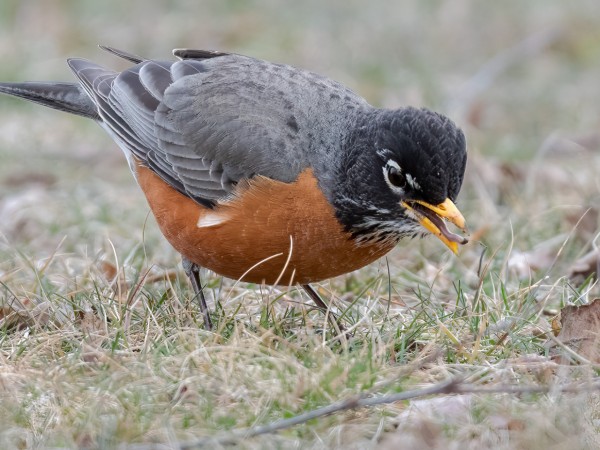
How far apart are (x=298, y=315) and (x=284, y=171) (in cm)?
79

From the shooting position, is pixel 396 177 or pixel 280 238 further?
pixel 280 238

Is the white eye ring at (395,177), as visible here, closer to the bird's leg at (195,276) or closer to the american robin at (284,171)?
the american robin at (284,171)

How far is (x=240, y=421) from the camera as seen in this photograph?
158 inches

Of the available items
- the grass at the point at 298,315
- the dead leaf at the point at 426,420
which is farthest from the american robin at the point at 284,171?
A: the dead leaf at the point at 426,420

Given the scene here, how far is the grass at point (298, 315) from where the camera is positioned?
3982 mm

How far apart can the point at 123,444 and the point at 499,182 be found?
5222 mm

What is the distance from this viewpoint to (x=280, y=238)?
506 centimetres

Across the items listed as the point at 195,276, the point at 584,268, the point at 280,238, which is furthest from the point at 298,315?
the point at 584,268

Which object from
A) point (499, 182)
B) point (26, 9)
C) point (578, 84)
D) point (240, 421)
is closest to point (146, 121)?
point (240, 421)

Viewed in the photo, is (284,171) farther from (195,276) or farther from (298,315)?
(195,276)

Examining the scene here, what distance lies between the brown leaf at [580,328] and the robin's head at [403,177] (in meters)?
0.66

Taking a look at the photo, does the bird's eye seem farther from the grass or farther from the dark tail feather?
the dark tail feather

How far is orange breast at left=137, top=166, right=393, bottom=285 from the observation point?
5.05m

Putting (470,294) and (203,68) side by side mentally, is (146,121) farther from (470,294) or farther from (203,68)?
(470,294)
